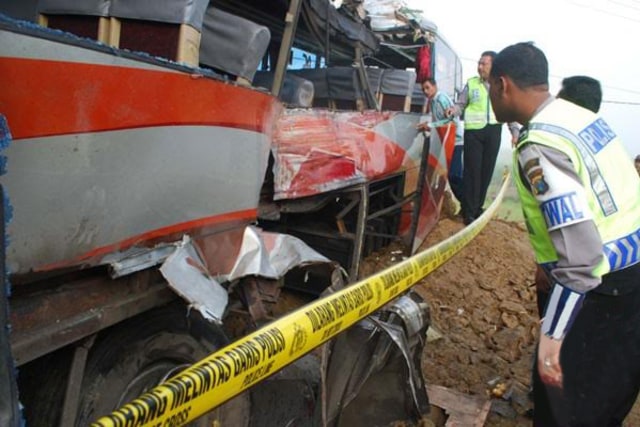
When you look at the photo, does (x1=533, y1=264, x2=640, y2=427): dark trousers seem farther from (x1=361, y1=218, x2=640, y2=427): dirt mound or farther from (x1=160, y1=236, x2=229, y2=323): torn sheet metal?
(x1=160, y1=236, x2=229, y2=323): torn sheet metal

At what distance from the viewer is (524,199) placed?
2.09 m

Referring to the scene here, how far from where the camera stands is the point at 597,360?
82.4 inches

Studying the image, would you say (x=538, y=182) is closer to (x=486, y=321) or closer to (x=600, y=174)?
(x=600, y=174)

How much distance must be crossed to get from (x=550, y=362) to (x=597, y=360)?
407 mm

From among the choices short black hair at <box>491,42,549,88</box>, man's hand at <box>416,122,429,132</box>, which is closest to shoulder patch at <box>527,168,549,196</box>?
short black hair at <box>491,42,549,88</box>

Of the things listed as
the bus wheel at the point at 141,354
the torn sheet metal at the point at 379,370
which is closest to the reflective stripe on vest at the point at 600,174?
the torn sheet metal at the point at 379,370

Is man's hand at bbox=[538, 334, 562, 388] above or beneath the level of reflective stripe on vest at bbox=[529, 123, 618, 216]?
beneath

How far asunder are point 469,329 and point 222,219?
3184 millimetres

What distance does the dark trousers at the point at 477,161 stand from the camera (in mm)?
6207

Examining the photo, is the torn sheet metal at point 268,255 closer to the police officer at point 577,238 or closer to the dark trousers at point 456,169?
the police officer at point 577,238

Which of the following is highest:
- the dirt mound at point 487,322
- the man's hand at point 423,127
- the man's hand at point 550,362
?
the man's hand at point 423,127

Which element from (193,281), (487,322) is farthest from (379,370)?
(487,322)

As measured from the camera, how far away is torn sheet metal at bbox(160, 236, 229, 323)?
183cm

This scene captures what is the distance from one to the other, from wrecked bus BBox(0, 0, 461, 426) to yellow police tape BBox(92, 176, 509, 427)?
0.45m
